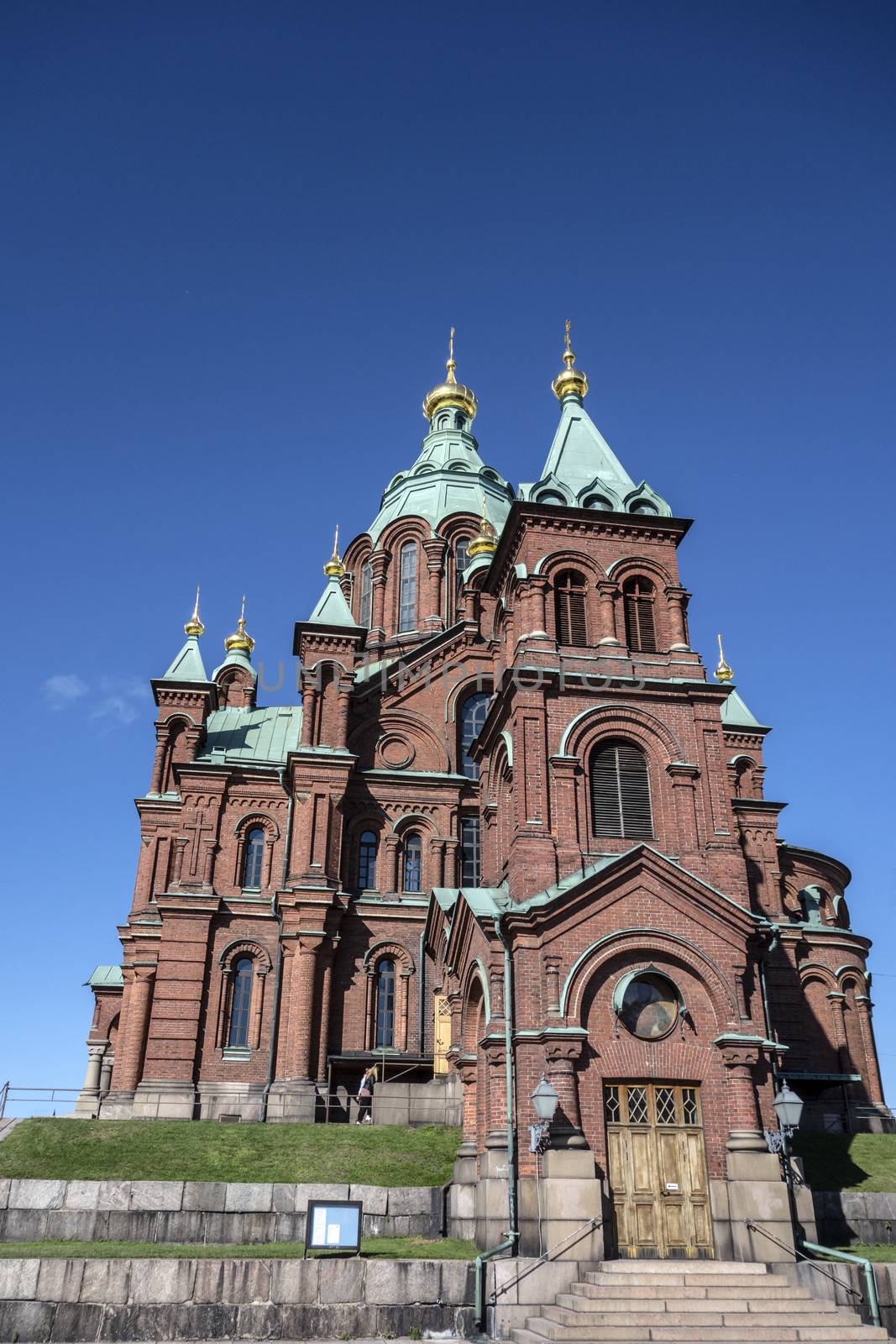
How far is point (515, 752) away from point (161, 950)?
13434mm

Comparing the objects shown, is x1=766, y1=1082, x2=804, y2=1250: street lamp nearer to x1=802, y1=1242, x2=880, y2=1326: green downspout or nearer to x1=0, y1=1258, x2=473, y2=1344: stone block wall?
x1=802, y1=1242, x2=880, y2=1326: green downspout

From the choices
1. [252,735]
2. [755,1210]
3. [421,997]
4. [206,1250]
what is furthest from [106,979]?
[755,1210]

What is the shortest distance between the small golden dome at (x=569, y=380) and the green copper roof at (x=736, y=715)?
38.1 feet

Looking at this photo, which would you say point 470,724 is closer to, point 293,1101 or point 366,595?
point 366,595

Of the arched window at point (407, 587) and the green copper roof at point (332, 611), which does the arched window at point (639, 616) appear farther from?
the arched window at point (407, 587)

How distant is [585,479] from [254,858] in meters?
14.4

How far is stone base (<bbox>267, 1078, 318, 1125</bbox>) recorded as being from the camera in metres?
26.5

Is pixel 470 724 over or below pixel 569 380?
below

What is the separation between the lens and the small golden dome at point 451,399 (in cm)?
5150

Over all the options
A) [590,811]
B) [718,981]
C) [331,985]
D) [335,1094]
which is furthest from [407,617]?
[718,981]

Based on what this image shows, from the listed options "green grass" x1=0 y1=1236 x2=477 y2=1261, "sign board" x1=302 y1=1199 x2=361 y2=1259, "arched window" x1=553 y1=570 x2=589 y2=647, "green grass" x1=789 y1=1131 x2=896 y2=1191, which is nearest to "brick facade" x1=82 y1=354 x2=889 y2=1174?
"arched window" x1=553 y1=570 x2=589 y2=647

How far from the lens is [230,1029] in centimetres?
2905

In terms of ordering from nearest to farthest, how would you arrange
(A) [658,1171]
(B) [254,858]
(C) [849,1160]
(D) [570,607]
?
(A) [658,1171] < (C) [849,1160] < (D) [570,607] < (B) [254,858]

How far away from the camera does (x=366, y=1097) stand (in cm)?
2612
